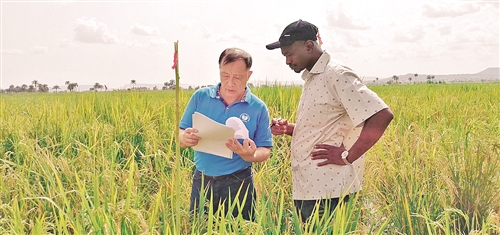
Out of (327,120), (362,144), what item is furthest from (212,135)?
(362,144)

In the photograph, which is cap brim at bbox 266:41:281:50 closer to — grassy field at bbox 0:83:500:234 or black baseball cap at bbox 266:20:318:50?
black baseball cap at bbox 266:20:318:50

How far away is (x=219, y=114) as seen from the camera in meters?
2.06

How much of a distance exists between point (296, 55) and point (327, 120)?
309mm

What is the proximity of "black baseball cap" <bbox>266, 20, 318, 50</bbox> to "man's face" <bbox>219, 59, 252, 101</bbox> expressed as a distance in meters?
0.20

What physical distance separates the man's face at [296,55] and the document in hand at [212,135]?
0.41 meters

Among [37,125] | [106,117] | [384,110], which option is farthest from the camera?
[106,117]

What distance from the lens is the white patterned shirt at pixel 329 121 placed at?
1788 mm

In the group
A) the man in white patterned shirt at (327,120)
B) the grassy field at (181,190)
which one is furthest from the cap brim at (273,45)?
the grassy field at (181,190)

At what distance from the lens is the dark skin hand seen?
1799 mm

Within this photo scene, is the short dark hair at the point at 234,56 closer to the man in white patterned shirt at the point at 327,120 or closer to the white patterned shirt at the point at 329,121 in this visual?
the man in white patterned shirt at the point at 327,120

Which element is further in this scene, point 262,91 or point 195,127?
point 262,91

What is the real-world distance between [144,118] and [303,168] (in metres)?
2.41

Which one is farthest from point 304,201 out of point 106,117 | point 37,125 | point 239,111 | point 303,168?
point 106,117

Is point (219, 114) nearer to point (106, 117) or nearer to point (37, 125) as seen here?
point (37, 125)
